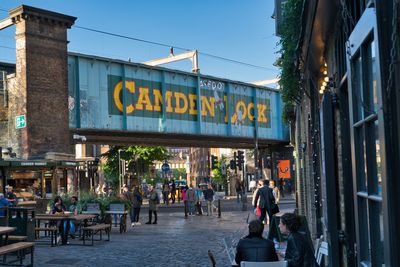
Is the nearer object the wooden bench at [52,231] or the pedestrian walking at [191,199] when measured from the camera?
the wooden bench at [52,231]

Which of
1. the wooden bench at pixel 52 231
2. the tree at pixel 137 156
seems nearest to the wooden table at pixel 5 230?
the wooden bench at pixel 52 231

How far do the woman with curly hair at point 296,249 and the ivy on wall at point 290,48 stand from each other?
8.15 ft

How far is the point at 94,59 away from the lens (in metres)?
26.9

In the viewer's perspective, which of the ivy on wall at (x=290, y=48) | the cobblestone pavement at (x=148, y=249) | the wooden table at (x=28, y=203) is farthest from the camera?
the wooden table at (x=28, y=203)

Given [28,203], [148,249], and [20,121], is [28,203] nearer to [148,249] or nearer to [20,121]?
[20,121]

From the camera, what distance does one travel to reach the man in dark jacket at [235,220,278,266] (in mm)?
5824

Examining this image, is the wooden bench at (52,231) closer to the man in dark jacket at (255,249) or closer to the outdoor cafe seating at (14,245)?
the outdoor cafe seating at (14,245)

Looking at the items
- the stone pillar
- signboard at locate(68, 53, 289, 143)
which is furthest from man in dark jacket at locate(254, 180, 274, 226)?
the stone pillar

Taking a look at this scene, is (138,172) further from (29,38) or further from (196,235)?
(196,235)

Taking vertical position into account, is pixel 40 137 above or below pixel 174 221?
above

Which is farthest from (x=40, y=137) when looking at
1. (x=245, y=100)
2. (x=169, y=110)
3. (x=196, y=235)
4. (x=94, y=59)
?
(x=245, y=100)

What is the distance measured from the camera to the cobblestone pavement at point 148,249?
11891mm

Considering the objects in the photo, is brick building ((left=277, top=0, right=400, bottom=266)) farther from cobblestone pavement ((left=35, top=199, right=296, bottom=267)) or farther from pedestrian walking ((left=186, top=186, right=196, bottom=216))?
pedestrian walking ((left=186, top=186, right=196, bottom=216))

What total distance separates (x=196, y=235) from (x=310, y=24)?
1289cm
